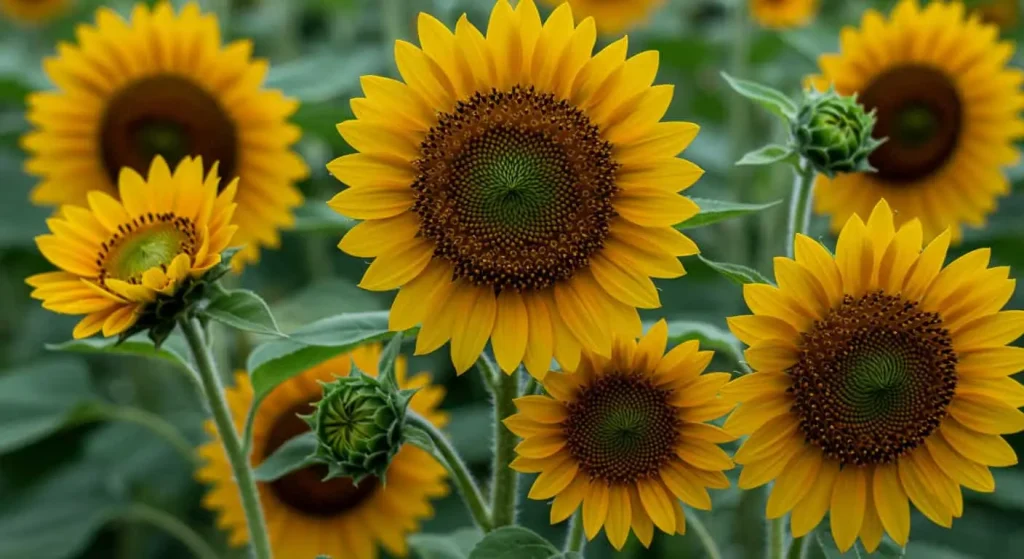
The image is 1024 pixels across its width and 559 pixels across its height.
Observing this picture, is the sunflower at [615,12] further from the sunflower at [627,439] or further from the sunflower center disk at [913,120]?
the sunflower at [627,439]

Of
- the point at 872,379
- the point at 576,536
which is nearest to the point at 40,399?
the point at 576,536

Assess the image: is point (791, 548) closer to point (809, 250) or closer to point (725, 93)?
point (809, 250)

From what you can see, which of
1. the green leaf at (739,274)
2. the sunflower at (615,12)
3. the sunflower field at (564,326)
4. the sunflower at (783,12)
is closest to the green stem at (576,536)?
the sunflower field at (564,326)

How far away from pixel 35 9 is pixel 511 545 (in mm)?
4184

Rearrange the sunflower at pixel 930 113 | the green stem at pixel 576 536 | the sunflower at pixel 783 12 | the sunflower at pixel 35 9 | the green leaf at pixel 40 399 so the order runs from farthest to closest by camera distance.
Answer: the sunflower at pixel 35 9 < the sunflower at pixel 783 12 < the sunflower at pixel 930 113 < the green leaf at pixel 40 399 < the green stem at pixel 576 536

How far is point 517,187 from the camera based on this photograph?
57.4 inches

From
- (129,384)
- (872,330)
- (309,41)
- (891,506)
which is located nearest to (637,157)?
(872,330)

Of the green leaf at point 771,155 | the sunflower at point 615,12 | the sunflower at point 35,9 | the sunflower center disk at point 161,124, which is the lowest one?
the green leaf at point 771,155

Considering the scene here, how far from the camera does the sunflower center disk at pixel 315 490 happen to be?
2107mm

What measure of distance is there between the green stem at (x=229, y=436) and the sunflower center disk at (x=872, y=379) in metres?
0.74

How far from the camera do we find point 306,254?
344cm

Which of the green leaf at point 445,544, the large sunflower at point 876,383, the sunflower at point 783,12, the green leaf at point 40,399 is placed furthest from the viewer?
the sunflower at point 783,12

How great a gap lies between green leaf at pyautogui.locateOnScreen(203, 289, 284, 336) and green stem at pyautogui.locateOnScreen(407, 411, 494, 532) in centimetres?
21

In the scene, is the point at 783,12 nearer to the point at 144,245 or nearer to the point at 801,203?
the point at 801,203
